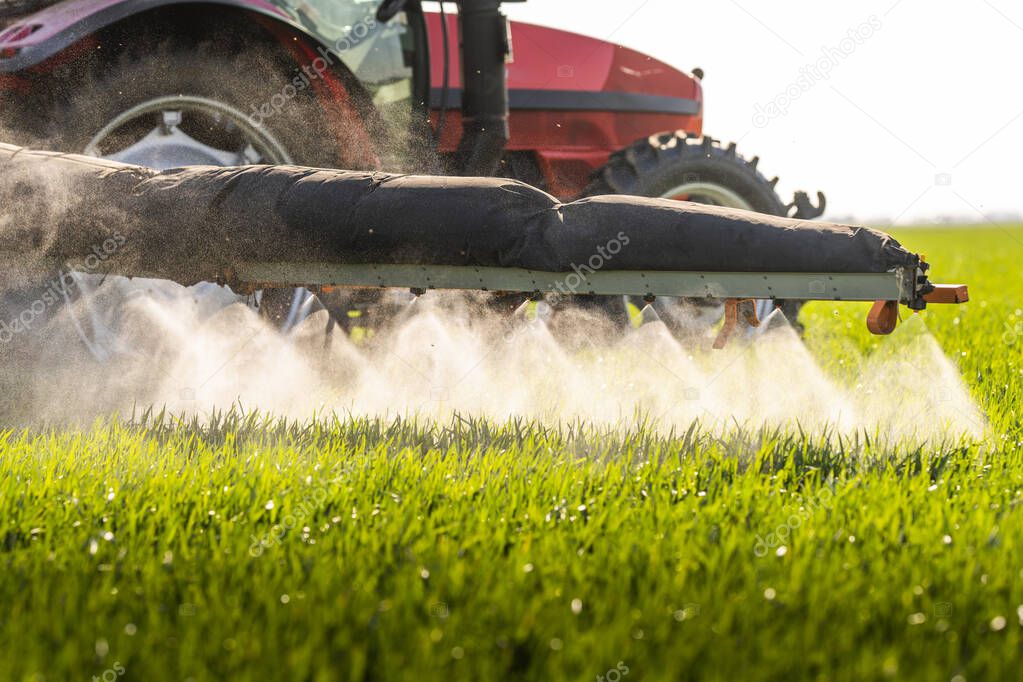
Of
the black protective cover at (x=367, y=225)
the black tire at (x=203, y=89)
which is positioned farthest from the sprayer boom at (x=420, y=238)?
the black tire at (x=203, y=89)

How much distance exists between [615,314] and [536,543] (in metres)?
2.32

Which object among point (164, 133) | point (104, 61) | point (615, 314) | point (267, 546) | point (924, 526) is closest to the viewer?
point (267, 546)

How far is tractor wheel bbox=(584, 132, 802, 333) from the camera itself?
4.87 meters

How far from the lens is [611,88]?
5.99m

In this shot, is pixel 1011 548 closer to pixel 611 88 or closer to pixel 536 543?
pixel 536 543

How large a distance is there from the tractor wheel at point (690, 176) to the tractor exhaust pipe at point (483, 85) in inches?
17.6

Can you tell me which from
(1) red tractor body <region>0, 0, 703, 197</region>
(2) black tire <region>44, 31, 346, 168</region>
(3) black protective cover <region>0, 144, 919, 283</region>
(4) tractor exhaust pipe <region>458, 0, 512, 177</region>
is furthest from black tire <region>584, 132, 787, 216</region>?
(3) black protective cover <region>0, 144, 919, 283</region>

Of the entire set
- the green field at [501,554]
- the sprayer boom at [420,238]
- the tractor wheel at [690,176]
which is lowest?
the green field at [501,554]

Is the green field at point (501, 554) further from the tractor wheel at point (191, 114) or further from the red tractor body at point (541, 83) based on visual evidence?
the red tractor body at point (541, 83)

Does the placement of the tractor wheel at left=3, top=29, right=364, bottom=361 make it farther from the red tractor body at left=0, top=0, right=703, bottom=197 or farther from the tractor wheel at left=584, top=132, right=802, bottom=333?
the tractor wheel at left=584, top=132, right=802, bottom=333

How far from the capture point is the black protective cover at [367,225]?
3.23 m

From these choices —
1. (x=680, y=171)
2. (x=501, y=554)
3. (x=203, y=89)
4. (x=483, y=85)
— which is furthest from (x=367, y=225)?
Answer: (x=680, y=171)

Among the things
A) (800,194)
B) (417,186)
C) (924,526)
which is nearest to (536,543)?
(924,526)

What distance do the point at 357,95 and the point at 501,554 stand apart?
2220mm
